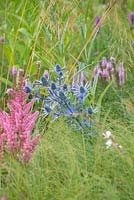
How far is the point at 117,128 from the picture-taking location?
10.2 ft

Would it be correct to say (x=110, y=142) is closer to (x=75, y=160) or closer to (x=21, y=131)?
(x=75, y=160)

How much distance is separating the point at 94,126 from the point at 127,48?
137 centimetres

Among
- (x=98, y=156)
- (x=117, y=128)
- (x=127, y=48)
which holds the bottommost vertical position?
(x=98, y=156)

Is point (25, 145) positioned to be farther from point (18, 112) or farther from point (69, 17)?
point (69, 17)

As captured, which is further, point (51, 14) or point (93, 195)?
point (51, 14)

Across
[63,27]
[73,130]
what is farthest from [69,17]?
[73,130]

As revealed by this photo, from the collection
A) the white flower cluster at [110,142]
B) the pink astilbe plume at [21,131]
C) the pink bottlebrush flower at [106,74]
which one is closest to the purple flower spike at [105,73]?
the pink bottlebrush flower at [106,74]

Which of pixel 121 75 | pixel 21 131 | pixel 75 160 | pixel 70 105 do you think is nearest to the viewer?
pixel 21 131

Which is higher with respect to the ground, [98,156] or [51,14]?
[51,14]

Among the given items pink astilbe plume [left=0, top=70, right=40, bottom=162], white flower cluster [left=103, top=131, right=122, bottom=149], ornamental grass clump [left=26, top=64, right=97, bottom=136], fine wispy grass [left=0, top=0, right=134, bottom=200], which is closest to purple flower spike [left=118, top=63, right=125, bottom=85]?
fine wispy grass [left=0, top=0, right=134, bottom=200]

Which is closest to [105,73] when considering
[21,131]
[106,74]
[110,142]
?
[106,74]

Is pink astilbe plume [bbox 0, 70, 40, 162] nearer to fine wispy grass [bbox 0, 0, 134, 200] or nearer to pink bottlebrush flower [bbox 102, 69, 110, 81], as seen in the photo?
fine wispy grass [bbox 0, 0, 134, 200]

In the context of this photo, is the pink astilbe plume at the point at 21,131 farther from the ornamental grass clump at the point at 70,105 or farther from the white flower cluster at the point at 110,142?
the ornamental grass clump at the point at 70,105

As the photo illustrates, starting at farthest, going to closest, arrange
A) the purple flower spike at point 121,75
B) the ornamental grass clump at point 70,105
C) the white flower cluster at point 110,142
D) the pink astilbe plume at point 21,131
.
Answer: the purple flower spike at point 121,75, the ornamental grass clump at point 70,105, the white flower cluster at point 110,142, the pink astilbe plume at point 21,131
